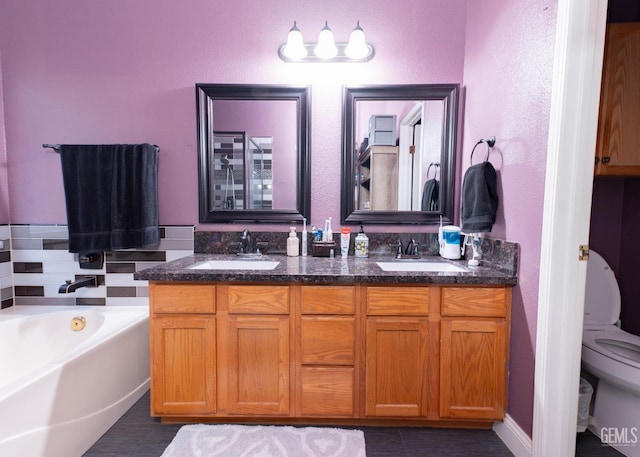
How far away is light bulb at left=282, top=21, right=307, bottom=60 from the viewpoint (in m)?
1.70

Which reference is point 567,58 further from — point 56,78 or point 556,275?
point 56,78

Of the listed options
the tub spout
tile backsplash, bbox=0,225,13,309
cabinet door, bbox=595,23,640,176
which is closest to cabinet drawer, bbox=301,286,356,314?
cabinet door, bbox=595,23,640,176

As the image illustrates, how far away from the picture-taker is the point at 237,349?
1.40 meters

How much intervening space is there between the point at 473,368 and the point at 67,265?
249cm

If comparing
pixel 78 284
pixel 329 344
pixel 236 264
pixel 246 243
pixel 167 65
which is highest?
pixel 167 65

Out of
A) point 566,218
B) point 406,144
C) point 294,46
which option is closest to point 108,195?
point 294,46

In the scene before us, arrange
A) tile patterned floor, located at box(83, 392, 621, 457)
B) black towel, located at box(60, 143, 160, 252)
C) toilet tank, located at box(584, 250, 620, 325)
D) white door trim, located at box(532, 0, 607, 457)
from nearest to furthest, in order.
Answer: white door trim, located at box(532, 0, 607, 457)
tile patterned floor, located at box(83, 392, 621, 457)
toilet tank, located at box(584, 250, 620, 325)
black towel, located at box(60, 143, 160, 252)

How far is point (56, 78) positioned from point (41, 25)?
335mm

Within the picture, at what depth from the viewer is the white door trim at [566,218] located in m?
1.09

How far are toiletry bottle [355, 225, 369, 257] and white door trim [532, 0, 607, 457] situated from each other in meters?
0.88

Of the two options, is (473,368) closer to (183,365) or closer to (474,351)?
(474,351)

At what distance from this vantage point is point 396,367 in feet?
4.56

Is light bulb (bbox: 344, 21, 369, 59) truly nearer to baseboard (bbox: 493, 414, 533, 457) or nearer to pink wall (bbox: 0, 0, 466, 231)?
pink wall (bbox: 0, 0, 466, 231)

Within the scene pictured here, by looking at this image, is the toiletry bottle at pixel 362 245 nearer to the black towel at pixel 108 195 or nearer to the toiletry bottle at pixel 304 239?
the toiletry bottle at pixel 304 239
